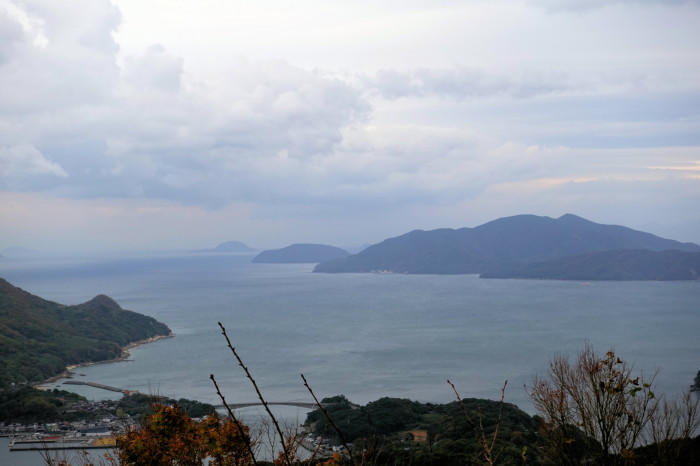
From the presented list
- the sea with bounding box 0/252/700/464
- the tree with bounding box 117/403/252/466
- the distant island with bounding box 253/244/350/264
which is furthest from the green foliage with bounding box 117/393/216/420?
the distant island with bounding box 253/244/350/264

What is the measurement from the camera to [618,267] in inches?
3305

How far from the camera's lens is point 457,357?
33.3 m

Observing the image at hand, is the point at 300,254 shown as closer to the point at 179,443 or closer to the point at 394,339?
the point at 394,339

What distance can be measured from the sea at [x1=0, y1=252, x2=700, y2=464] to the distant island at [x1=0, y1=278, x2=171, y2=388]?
65.3 inches

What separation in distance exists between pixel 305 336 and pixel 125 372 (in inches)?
498

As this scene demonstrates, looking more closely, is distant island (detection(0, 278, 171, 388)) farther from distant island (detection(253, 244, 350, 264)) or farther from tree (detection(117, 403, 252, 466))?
distant island (detection(253, 244, 350, 264))

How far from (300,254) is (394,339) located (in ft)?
375

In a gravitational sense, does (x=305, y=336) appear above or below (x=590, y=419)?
below

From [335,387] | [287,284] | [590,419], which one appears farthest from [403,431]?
[287,284]

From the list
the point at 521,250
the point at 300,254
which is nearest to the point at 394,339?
the point at 521,250

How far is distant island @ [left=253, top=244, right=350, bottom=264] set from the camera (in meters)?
150

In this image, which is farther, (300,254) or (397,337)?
(300,254)

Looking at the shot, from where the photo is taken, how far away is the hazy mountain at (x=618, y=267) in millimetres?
80688

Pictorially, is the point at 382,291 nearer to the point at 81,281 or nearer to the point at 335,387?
the point at 335,387
